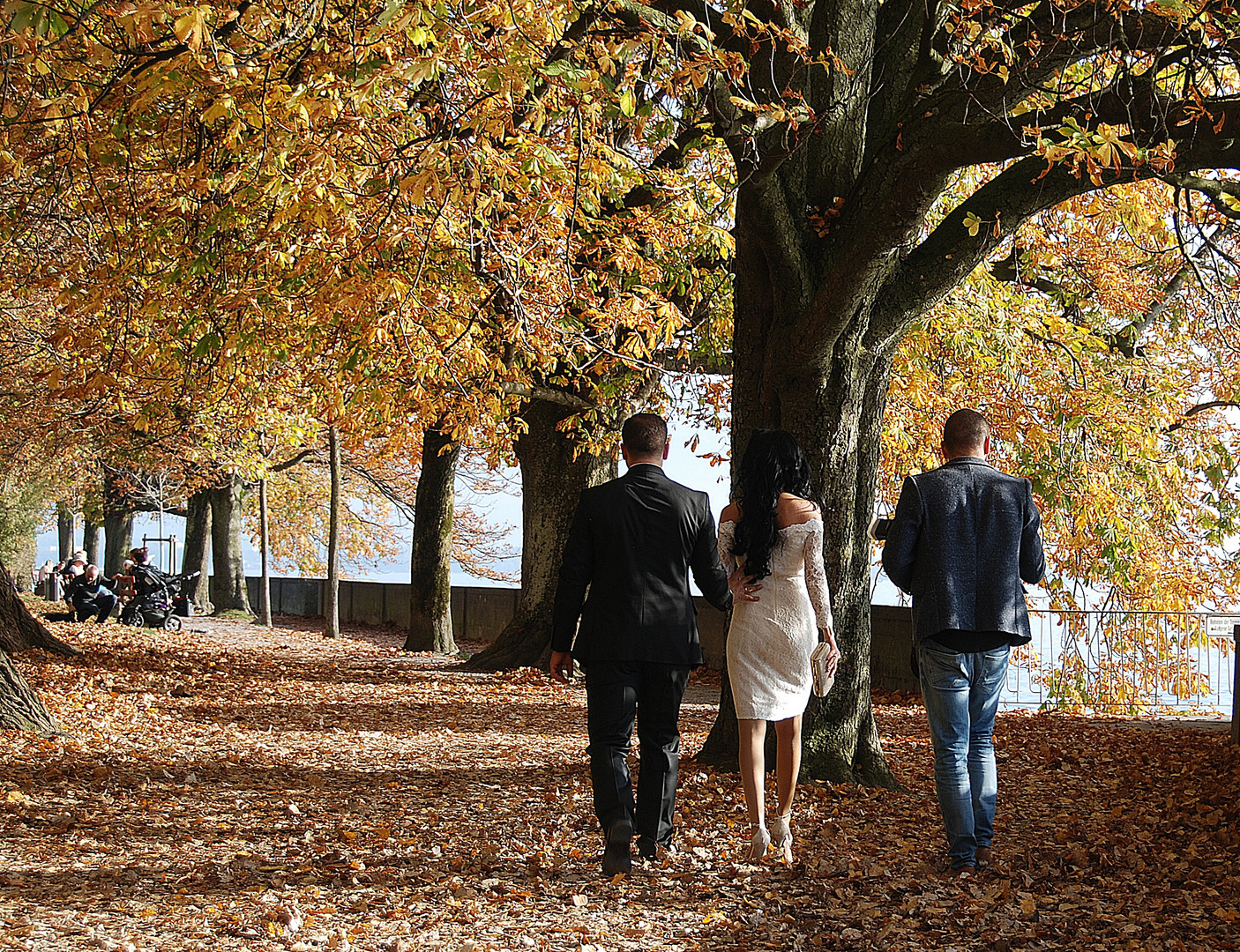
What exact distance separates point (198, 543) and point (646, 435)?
30.3m

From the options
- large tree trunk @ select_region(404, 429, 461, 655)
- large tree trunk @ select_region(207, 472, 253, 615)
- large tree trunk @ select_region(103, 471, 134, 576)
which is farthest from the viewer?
large tree trunk @ select_region(103, 471, 134, 576)

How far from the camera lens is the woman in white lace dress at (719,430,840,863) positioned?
550 cm

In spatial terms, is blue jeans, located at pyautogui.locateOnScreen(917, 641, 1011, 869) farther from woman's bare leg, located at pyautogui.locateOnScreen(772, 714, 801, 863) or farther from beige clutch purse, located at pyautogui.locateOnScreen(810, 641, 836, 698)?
woman's bare leg, located at pyautogui.locateOnScreen(772, 714, 801, 863)

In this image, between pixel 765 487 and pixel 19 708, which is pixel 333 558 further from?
pixel 765 487

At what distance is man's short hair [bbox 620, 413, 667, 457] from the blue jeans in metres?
1.62

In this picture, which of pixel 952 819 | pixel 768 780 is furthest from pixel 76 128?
pixel 952 819

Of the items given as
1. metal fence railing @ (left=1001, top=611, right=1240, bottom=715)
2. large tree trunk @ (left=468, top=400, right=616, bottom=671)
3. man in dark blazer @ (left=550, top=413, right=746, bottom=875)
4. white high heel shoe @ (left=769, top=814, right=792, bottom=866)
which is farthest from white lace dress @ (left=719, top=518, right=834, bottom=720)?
metal fence railing @ (left=1001, top=611, right=1240, bottom=715)

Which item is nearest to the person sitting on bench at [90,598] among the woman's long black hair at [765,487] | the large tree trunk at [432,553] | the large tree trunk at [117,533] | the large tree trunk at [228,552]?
the large tree trunk at [228,552]

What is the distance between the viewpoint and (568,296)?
451 inches

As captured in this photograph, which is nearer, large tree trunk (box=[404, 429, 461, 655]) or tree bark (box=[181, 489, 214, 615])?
large tree trunk (box=[404, 429, 461, 655])

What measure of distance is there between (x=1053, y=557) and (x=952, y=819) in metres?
11.7

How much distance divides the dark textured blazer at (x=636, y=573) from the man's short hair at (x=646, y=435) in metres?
0.11

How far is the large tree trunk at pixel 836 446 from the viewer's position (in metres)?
7.39

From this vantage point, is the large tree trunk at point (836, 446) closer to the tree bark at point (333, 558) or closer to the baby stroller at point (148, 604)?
the tree bark at point (333, 558)
